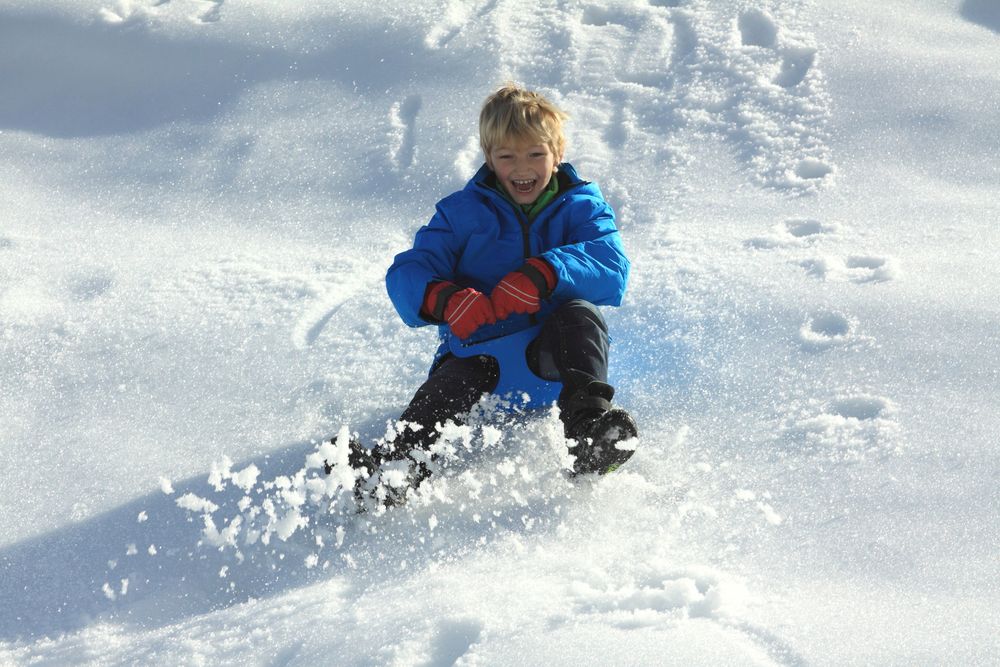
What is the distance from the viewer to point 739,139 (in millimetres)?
4062

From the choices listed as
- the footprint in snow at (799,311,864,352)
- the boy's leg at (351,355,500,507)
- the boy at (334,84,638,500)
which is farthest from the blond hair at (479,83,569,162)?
the footprint in snow at (799,311,864,352)

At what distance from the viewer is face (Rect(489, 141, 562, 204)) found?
2805 millimetres

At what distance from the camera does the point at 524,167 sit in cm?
281

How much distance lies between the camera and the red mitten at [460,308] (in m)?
2.58

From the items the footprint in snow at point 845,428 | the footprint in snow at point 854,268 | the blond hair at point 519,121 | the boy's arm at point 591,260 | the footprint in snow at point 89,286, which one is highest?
the blond hair at point 519,121

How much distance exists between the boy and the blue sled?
0.02 m

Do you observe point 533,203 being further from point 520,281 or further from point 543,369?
point 543,369

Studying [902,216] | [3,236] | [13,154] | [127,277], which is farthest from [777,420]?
[13,154]

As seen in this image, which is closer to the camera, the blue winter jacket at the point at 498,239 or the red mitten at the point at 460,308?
the red mitten at the point at 460,308

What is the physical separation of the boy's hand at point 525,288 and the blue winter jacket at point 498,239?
144mm

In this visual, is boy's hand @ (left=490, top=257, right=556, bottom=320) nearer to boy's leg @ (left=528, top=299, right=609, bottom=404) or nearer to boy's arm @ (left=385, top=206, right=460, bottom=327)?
boy's leg @ (left=528, top=299, right=609, bottom=404)

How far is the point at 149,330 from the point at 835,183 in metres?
2.42

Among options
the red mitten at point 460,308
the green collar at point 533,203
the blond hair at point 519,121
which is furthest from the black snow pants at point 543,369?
the blond hair at point 519,121

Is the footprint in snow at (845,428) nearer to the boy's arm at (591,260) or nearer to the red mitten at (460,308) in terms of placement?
the boy's arm at (591,260)
